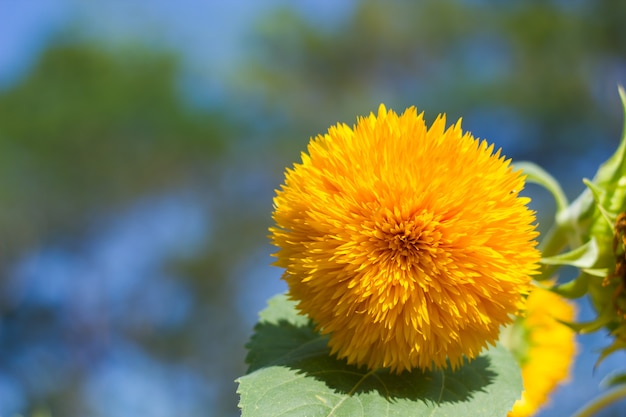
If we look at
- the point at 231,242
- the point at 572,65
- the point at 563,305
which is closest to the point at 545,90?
the point at 572,65

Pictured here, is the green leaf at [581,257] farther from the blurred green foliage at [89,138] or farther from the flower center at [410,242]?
the blurred green foliage at [89,138]

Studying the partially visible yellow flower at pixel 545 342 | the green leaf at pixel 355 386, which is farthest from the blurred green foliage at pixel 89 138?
the green leaf at pixel 355 386

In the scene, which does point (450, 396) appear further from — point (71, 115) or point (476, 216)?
point (71, 115)

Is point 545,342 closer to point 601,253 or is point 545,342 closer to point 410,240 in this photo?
point 601,253

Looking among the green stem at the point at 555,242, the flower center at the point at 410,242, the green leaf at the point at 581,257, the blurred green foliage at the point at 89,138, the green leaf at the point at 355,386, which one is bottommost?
the green leaf at the point at 355,386

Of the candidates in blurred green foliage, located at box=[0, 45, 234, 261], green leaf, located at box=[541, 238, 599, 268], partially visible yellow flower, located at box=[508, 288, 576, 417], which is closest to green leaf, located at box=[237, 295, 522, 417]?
green leaf, located at box=[541, 238, 599, 268]

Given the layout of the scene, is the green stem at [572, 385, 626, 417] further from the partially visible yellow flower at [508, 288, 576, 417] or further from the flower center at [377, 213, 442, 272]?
the flower center at [377, 213, 442, 272]

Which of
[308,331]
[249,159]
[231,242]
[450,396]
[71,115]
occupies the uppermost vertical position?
[71,115]
